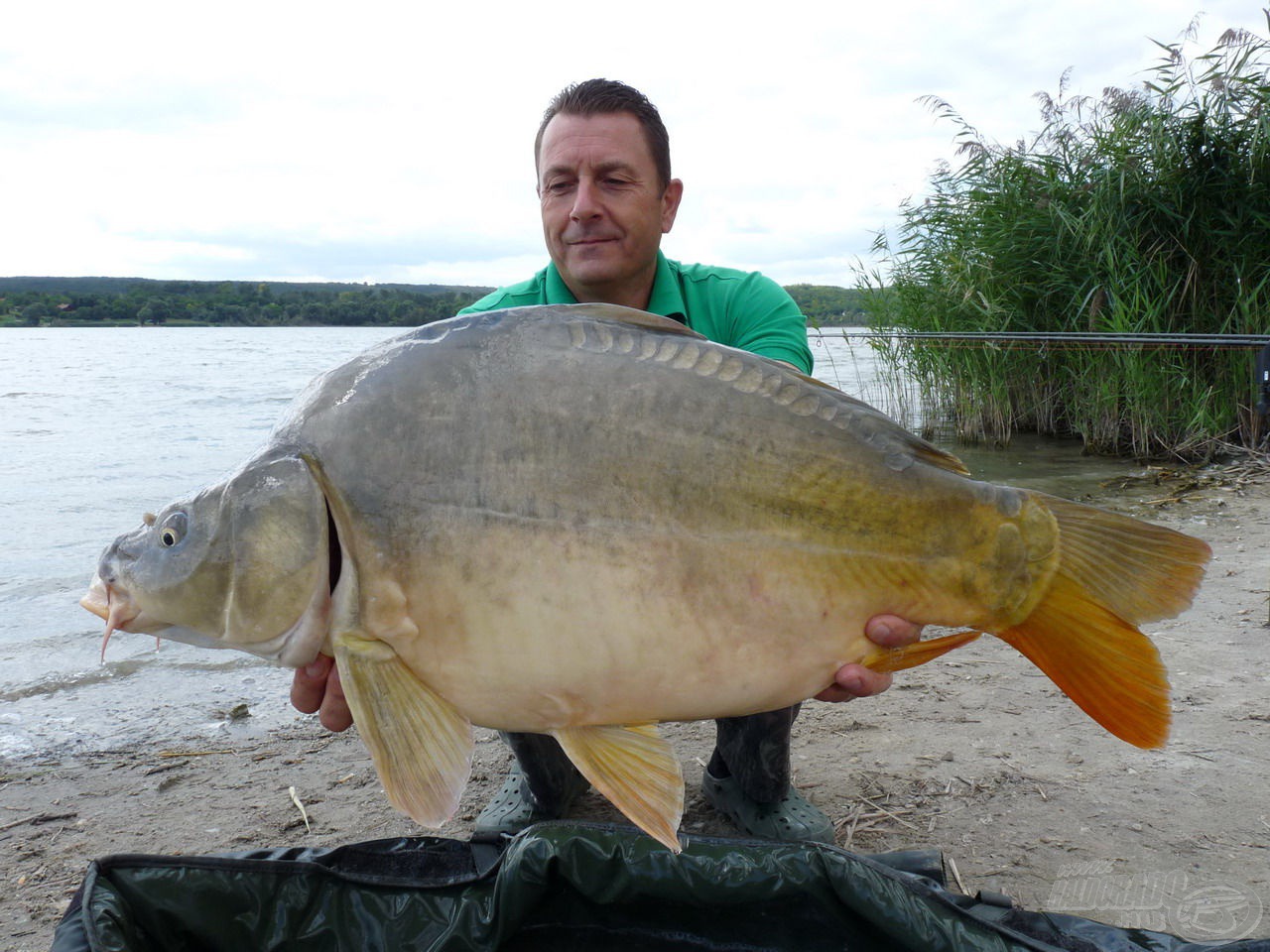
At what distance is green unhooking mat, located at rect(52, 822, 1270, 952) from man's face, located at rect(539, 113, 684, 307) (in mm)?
1352

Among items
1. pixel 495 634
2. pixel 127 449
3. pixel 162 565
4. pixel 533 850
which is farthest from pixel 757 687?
pixel 127 449

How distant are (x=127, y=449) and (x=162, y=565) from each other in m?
10.4

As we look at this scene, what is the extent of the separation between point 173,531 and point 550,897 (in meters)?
1.02

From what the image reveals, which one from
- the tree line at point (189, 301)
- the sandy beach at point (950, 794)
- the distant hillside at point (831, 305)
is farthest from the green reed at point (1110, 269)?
the tree line at point (189, 301)

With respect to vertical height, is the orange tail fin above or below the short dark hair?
below

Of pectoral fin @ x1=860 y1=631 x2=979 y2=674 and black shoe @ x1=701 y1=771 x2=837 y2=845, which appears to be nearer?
pectoral fin @ x1=860 y1=631 x2=979 y2=674

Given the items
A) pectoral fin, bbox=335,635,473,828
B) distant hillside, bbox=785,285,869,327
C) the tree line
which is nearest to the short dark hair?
pectoral fin, bbox=335,635,473,828

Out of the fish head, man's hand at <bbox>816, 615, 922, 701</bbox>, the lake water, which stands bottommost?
the lake water

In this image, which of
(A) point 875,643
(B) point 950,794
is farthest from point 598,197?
(B) point 950,794

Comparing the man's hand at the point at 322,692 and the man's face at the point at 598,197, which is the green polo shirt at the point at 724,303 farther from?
the man's hand at the point at 322,692

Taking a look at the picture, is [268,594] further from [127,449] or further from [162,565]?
[127,449]

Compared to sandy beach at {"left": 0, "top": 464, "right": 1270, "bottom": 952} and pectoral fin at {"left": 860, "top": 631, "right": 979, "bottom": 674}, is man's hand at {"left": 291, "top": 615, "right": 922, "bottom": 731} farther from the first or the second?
sandy beach at {"left": 0, "top": 464, "right": 1270, "bottom": 952}

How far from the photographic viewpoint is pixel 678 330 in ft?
4.91

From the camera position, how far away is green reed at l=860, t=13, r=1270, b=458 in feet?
22.5
